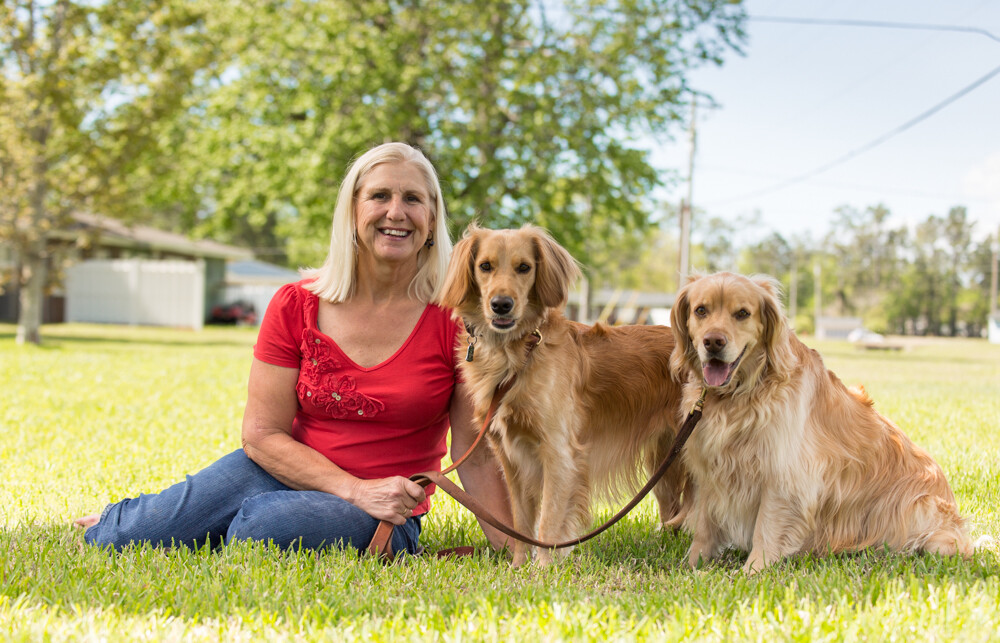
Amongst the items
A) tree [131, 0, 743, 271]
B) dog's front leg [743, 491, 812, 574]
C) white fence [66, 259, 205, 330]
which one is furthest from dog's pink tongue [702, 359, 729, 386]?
white fence [66, 259, 205, 330]

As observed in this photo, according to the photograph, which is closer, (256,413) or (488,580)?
(488,580)

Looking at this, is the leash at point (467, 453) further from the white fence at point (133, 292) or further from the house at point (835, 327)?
the house at point (835, 327)

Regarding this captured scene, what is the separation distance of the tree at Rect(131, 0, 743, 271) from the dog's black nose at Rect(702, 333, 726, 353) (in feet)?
43.0

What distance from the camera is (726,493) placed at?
10.7ft

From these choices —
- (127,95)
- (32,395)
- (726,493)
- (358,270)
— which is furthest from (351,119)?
(726,493)

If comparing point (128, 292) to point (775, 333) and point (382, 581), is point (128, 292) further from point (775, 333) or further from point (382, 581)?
point (775, 333)

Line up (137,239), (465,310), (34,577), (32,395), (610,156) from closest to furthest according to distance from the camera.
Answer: (34,577), (465,310), (32,395), (610,156), (137,239)

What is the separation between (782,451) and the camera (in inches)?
121

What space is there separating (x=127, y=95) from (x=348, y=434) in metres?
15.6

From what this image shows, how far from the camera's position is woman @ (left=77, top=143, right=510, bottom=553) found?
317cm

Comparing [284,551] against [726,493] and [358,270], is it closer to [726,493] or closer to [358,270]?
[358,270]

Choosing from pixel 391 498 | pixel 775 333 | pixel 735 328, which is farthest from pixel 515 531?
pixel 775 333

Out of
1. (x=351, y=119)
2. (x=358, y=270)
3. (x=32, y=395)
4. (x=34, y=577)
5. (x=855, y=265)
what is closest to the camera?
(x=34, y=577)

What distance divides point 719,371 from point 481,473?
1.17m
